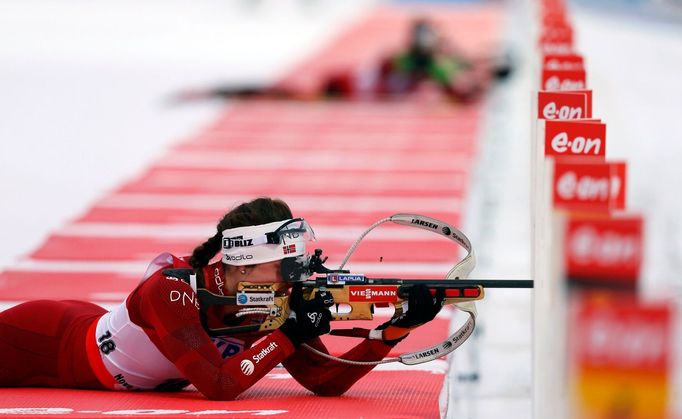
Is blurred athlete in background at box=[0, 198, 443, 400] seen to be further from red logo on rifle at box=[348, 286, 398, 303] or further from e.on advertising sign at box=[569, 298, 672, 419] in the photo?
e.on advertising sign at box=[569, 298, 672, 419]

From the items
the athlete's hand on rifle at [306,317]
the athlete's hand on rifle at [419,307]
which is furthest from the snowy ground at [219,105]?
the athlete's hand on rifle at [306,317]

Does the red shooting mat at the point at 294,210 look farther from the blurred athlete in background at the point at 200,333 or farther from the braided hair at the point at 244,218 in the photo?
the braided hair at the point at 244,218

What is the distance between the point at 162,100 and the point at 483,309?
33.8 ft

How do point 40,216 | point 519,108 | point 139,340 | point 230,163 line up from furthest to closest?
point 519,108 → point 230,163 → point 40,216 → point 139,340

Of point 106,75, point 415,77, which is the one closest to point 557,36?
point 415,77

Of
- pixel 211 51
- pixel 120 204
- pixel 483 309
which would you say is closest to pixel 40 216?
pixel 120 204

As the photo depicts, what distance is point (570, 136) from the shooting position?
5027 millimetres

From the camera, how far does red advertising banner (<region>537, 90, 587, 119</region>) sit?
5.38 metres

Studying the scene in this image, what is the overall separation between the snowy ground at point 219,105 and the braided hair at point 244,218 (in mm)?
1212

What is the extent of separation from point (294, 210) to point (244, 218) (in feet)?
17.1

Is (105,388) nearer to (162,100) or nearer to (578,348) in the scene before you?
(578,348)

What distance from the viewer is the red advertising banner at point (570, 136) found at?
5.02 metres

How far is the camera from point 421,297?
4.74 m

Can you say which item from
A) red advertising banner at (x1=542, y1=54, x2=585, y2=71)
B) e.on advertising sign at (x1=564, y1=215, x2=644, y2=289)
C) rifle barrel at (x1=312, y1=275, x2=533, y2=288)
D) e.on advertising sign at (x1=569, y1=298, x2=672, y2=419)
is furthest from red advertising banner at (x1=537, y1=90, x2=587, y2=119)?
e.on advertising sign at (x1=569, y1=298, x2=672, y2=419)
